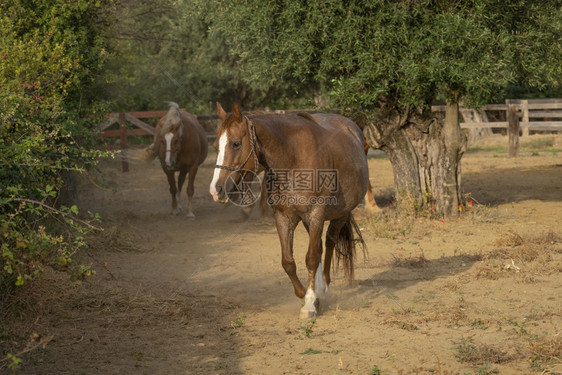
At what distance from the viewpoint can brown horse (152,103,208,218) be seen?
14070 mm

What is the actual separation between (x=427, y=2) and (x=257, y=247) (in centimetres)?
463

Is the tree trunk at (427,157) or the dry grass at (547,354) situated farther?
the tree trunk at (427,157)

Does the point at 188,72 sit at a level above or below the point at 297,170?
above

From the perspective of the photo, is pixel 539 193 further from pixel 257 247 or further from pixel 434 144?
pixel 257 247

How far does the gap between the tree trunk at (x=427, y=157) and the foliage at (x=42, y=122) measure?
16.8 ft

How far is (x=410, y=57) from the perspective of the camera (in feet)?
35.2

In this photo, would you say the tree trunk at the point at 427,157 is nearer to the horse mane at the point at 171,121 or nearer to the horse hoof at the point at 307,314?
the horse mane at the point at 171,121

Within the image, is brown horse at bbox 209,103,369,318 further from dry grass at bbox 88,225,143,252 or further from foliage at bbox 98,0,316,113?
foliage at bbox 98,0,316,113

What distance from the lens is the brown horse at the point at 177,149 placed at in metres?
14.1

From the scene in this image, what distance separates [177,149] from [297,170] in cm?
770

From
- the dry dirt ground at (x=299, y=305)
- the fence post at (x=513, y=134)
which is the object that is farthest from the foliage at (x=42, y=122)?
the fence post at (x=513, y=134)

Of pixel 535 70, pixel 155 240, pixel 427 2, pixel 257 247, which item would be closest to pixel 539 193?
pixel 535 70

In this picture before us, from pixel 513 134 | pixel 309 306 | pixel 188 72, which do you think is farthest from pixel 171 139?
pixel 188 72

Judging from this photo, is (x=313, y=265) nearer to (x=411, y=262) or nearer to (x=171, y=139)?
(x=411, y=262)
